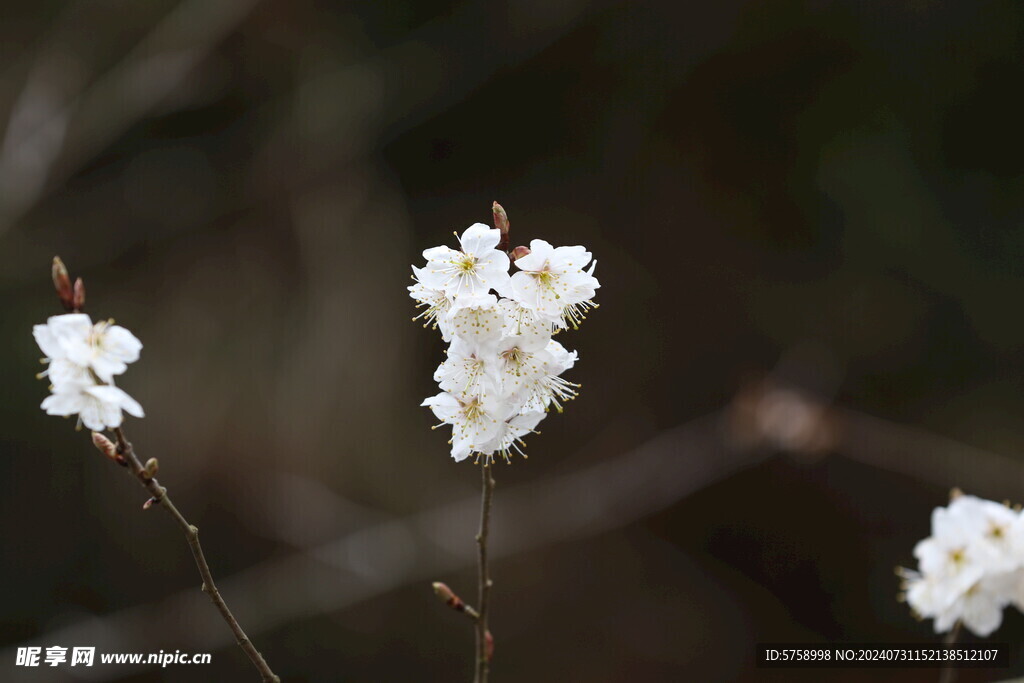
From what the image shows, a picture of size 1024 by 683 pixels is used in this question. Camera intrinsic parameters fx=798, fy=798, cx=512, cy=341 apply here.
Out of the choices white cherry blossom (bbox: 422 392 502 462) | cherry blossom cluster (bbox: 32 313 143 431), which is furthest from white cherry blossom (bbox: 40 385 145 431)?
white cherry blossom (bbox: 422 392 502 462)

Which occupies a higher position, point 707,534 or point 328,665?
point 707,534

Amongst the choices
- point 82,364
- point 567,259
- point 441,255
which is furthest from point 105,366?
point 567,259

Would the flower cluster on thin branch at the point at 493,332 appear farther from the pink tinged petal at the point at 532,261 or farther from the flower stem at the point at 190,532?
the flower stem at the point at 190,532

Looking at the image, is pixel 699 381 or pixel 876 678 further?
pixel 699 381

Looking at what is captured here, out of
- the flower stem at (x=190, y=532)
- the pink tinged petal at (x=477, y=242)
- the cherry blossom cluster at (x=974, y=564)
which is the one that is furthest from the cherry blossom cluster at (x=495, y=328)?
the cherry blossom cluster at (x=974, y=564)

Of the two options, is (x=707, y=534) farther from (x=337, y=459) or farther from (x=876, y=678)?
(x=337, y=459)

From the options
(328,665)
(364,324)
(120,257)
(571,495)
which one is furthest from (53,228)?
(571,495)

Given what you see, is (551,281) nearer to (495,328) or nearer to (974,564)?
(495,328)

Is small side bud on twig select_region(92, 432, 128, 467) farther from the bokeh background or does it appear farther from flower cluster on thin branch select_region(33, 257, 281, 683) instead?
the bokeh background
